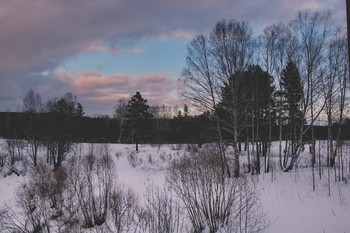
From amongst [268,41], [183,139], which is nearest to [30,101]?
[183,139]

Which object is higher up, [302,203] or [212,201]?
[212,201]

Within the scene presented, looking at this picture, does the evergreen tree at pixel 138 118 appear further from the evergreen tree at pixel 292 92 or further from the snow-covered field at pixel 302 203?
the evergreen tree at pixel 292 92

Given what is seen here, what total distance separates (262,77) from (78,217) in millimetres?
16314

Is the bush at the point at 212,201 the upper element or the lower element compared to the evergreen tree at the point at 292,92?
lower

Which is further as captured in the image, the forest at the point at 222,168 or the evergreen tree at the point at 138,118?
the evergreen tree at the point at 138,118

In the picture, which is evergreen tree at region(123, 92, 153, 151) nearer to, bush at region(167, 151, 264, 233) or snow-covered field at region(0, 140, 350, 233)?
snow-covered field at region(0, 140, 350, 233)

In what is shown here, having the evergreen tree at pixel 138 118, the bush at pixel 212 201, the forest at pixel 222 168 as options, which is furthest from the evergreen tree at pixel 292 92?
the evergreen tree at pixel 138 118

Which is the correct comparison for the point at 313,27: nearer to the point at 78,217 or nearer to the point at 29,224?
the point at 78,217

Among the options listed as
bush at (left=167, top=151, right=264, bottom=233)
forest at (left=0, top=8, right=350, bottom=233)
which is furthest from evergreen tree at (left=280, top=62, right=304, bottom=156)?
bush at (left=167, top=151, right=264, bottom=233)

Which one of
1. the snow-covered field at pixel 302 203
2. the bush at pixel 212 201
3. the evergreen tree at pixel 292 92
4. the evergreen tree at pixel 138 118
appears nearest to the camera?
the snow-covered field at pixel 302 203

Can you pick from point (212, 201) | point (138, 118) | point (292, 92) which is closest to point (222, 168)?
point (212, 201)

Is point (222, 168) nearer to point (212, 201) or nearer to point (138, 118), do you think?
point (212, 201)

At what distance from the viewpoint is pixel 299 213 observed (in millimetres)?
11242

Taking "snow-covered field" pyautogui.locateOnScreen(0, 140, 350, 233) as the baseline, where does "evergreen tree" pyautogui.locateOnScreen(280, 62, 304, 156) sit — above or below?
above
